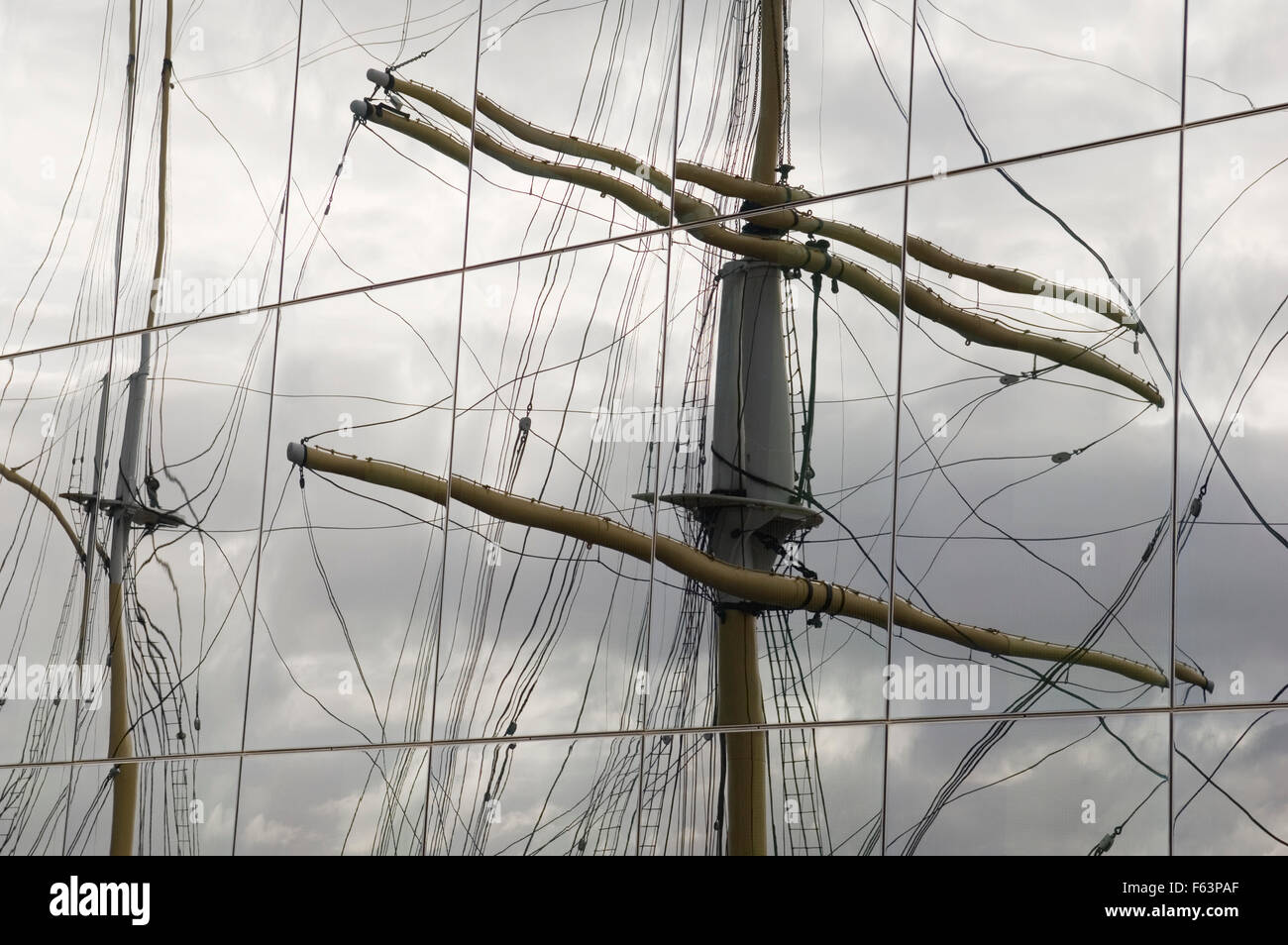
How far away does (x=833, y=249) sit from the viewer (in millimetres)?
9086

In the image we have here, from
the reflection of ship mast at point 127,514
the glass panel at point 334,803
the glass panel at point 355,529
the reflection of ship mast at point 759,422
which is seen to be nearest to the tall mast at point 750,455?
the reflection of ship mast at point 759,422

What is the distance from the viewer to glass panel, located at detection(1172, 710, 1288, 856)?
285 inches

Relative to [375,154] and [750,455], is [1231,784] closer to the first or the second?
[750,455]

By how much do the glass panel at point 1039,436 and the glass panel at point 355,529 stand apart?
12.3 feet

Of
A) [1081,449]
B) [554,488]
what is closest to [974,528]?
[1081,449]

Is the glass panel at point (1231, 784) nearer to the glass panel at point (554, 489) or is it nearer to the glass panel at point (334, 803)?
the glass panel at point (554, 489)

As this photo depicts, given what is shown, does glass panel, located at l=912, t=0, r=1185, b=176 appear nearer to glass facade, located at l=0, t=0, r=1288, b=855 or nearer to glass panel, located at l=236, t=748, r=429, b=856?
glass facade, located at l=0, t=0, r=1288, b=855

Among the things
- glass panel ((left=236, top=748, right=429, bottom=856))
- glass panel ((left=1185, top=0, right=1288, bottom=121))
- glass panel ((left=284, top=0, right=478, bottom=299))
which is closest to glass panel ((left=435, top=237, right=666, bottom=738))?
glass panel ((left=236, top=748, right=429, bottom=856))

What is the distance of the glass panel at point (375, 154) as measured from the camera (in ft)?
36.9

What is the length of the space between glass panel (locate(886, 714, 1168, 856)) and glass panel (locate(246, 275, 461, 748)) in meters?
3.74

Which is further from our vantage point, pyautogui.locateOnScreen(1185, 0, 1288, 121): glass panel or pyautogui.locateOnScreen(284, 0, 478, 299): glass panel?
pyautogui.locateOnScreen(284, 0, 478, 299): glass panel

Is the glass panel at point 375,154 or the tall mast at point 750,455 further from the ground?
the glass panel at point 375,154

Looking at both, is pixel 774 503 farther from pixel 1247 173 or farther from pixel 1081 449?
pixel 1247 173

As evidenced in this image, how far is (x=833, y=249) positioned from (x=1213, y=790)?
379 centimetres
